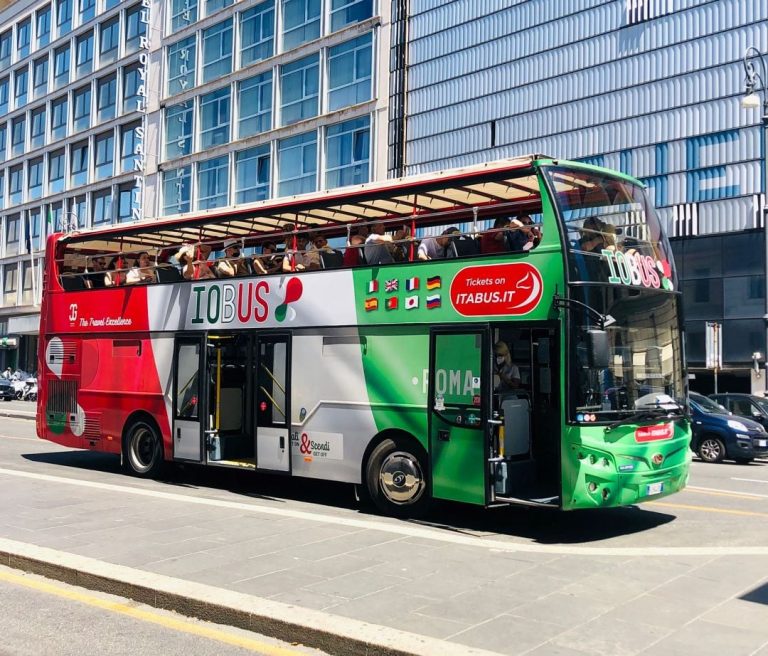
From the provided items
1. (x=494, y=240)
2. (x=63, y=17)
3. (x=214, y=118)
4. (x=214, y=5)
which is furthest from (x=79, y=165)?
(x=494, y=240)

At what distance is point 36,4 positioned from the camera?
59062mm

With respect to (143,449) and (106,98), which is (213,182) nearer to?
(106,98)

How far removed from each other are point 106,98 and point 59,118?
18.3 ft

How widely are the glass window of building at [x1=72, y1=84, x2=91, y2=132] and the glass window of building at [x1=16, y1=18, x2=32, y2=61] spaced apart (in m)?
8.17

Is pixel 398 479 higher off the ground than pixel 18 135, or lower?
lower

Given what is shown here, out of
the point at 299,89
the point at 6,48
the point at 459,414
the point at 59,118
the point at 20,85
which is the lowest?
the point at 459,414

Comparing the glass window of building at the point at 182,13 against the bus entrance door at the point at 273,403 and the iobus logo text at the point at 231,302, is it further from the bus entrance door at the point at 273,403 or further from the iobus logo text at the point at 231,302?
the bus entrance door at the point at 273,403

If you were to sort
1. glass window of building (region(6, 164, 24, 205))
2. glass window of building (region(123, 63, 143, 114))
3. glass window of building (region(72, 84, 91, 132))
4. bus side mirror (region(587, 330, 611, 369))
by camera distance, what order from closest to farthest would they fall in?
bus side mirror (region(587, 330, 611, 369))
glass window of building (region(123, 63, 143, 114))
glass window of building (region(72, 84, 91, 132))
glass window of building (region(6, 164, 24, 205))

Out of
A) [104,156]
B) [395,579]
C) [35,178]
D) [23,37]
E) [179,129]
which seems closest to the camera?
[395,579]

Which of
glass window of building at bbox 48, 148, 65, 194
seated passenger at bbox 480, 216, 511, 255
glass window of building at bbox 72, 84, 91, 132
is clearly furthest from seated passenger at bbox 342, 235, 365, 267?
glass window of building at bbox 48, 148, 65, 194

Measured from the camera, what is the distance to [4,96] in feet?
205

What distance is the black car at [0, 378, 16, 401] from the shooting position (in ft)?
150

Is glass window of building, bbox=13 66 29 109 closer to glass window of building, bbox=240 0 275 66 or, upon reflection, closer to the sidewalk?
glass window of building, bbox=240 0 275 66

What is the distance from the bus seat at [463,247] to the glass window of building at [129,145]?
42.4 metres
